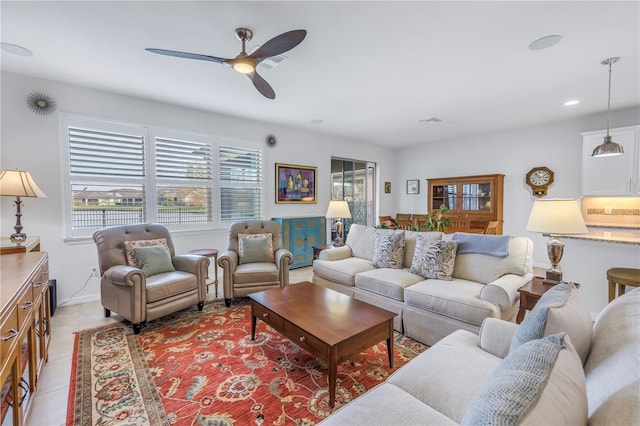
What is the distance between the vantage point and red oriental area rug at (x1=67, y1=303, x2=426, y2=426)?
1.66m

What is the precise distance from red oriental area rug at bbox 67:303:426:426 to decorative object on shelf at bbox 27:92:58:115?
2.54 m

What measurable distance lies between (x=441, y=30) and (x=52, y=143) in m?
4.28

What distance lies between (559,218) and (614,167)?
11.3 feet

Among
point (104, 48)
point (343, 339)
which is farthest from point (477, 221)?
point (104, 48)

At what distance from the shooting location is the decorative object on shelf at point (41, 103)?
3.10 meters

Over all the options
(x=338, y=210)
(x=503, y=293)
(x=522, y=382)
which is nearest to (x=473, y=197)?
(x=338, y=210)

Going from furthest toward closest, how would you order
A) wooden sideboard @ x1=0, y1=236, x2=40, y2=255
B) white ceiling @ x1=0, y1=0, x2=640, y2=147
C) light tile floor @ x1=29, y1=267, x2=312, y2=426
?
wooden sideboard @ x1=0, y1=236, x2=40, y2=255
white ceiling @ x1=0, y1=0, x2=640, y2=147
light tile floor @ x1=29, y1=267, x2=312, y2=426

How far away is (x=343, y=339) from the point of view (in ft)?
5.62

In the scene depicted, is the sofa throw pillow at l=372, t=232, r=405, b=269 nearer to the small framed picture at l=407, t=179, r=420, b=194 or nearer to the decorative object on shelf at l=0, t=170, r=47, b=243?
the decorative object on shelf at l=0, t=170, r=47, b=243

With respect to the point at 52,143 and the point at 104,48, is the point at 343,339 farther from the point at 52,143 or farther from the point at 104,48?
the point at 52,143

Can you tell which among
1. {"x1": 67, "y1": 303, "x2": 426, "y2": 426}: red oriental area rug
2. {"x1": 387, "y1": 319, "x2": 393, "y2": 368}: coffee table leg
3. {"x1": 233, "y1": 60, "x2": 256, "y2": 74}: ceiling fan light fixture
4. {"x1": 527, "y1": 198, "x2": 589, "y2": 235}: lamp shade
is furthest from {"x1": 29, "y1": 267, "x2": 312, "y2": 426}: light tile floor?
{"x1": 527, "y1": 198, "x2": 589, "y2": 235}: lamp shade

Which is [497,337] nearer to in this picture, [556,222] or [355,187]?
[556,222]

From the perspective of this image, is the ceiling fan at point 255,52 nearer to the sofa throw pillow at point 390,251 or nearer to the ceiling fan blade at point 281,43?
the ceiling fan blade at point 281,43

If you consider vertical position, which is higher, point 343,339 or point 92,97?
point 92,97
